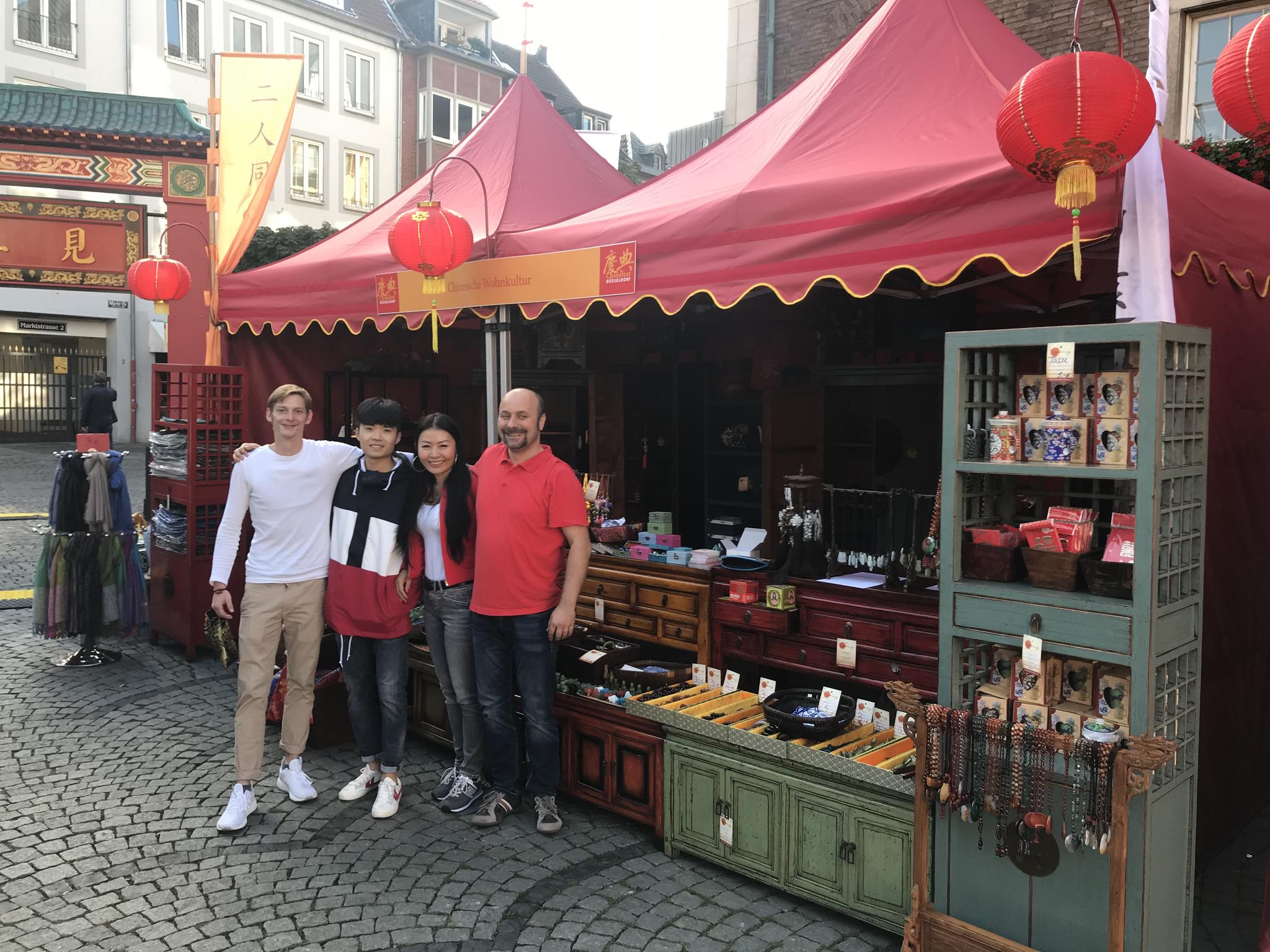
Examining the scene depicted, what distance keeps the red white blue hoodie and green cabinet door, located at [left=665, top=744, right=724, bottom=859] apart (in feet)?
4.66

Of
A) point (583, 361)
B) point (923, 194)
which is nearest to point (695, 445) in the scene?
point (583, 361)

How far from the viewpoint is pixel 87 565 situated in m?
6.77

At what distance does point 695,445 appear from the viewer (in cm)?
802

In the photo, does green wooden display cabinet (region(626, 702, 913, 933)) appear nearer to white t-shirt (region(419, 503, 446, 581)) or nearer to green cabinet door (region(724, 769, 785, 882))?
green cabinet door (region(724, 769, 785, 882))

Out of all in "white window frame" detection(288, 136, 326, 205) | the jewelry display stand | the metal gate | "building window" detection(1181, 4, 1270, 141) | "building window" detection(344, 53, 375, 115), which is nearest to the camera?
the jewelry display stand

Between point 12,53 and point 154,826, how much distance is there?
80.1ft

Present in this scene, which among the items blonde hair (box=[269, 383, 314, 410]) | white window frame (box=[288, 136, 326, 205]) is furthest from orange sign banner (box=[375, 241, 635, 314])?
white window frame (box=[288, 136, 326, 205])

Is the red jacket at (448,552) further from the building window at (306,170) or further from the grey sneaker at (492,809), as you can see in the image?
the building window at (306,170)

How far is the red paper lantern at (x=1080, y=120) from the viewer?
306 centimetres

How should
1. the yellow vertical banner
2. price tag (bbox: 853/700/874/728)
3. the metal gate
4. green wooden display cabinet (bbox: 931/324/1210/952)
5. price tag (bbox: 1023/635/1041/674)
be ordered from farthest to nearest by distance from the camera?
the metal gate < the yellow vertical banner < price tag (bbox: 853/700/874/728) < price tag (bbox: 1023/635/1041/674) < green wooden display cabinet (bbox: 931/324/1210/952)

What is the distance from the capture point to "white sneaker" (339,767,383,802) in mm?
4652

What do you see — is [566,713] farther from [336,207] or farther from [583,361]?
[336,207]

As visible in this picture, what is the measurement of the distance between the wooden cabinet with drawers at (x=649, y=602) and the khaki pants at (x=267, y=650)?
141 cm

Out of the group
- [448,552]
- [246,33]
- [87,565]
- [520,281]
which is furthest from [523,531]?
[246,33]
